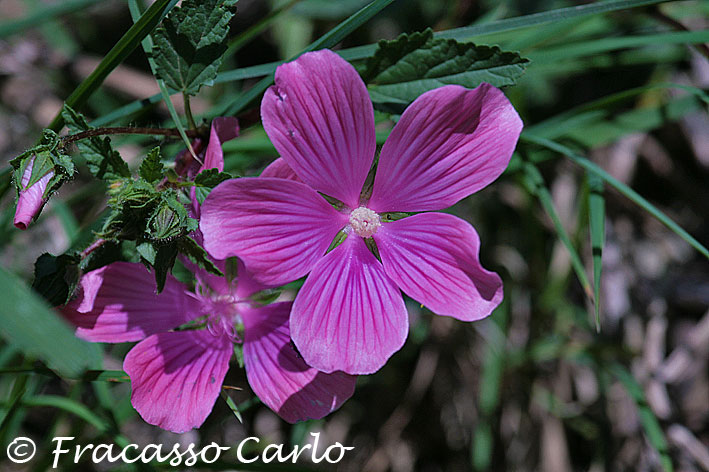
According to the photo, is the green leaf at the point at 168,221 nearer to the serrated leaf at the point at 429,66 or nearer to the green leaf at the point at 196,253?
the green leaf at the point at 196,253

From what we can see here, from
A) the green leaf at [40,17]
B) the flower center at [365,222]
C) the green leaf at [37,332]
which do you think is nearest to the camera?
the green leaf at [37,332]

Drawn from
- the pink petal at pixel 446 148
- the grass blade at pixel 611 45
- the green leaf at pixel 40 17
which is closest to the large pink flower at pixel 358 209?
the pink petal at pixel 446 148

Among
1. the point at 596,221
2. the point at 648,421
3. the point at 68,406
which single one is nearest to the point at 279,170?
the point at 596,221

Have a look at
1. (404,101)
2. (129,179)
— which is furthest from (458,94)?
(129,179)

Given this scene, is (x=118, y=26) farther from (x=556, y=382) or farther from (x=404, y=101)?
(x=556, y=382)

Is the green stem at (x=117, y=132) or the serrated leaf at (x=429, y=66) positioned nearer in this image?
the green stem at (x=117, y=132)

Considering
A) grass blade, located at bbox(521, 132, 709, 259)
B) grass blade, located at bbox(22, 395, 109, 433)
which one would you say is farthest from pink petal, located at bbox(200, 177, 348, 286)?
grass blade, located at bbox(22, 395, 109, 433)

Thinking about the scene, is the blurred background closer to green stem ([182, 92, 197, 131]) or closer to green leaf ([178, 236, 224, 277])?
green stem ([182, 92, 197, 131])

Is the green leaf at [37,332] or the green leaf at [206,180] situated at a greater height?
the green leaf at [37,332]
